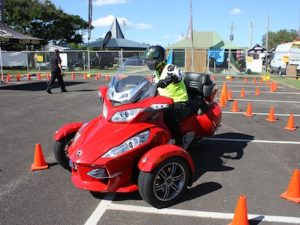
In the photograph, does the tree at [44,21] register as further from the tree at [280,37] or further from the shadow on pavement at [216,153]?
the tree at [280,37]

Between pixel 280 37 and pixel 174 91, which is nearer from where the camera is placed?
pixel 174 91

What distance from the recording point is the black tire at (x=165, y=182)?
4395 mm

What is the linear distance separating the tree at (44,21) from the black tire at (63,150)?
42.0 m

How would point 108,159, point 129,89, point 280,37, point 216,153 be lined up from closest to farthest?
point 108,159, point 129,89, point 216,153, point 280,37

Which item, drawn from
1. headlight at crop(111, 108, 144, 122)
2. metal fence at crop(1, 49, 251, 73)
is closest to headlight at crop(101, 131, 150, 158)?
headlight at crop(111, 108, 144, 122)

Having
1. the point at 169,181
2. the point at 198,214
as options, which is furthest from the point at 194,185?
the point at 198,214

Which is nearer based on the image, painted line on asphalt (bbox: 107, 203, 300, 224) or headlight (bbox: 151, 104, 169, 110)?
painted line on asphalt (bbox: 107, 203, 300, 224)

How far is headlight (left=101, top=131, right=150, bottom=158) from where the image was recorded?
4395 mm

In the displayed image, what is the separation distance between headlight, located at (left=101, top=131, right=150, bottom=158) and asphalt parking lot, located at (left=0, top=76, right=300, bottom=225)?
686 millimetres

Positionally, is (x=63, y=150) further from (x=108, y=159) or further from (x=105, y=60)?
(x=105, y=60)

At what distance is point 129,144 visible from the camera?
4.53 meters

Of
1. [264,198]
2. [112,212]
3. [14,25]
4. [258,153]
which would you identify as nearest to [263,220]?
[264,198]

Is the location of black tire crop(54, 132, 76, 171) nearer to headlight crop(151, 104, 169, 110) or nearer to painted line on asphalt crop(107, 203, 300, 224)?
painted line on asphalt crop(107, 203, 300, 224)

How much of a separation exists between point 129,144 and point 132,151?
0.30 ft
